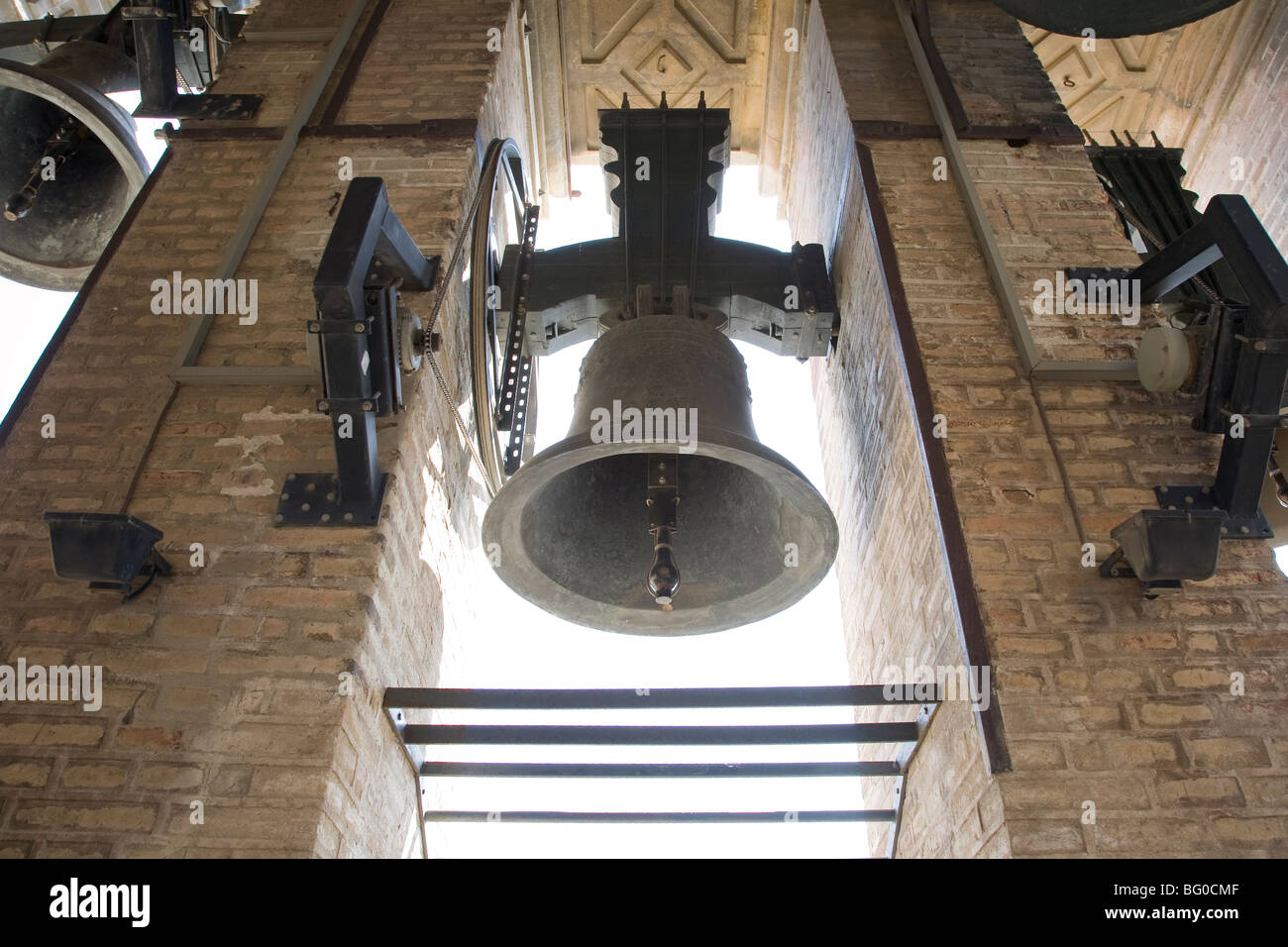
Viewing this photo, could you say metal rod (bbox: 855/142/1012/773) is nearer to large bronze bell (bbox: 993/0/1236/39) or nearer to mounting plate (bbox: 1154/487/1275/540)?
mounting plate (bbox: 1154/487/1275/540)

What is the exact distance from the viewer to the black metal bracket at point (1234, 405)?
2.85 meters

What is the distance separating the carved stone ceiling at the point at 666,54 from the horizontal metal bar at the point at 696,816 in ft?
15.9

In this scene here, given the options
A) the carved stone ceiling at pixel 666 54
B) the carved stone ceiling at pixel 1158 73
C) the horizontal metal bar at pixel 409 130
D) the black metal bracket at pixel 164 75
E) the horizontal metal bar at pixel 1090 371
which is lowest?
the horizontal metal bar at pixel 1090 371

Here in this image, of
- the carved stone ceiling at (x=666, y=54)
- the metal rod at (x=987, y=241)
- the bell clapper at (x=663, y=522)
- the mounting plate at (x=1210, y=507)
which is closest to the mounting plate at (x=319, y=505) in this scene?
→ the bell clapper at (x=663, y=522)

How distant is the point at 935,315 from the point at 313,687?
249 centimetres

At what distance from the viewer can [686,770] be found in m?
3.35

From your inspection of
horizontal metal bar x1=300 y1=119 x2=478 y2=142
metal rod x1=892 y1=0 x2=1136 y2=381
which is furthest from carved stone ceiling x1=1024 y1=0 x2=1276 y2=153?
horizontal metal bar x1=300 y1=119 x2=478 y2=142

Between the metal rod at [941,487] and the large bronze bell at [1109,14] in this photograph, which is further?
the large bronze bell at [1109,14]

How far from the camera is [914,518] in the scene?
12.0 feet

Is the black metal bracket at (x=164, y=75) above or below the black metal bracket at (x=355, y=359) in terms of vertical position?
above

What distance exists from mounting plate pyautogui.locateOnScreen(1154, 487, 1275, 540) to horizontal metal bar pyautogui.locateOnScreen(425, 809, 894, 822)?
1326 millimetres

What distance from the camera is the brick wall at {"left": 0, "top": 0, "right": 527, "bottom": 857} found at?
2.73m

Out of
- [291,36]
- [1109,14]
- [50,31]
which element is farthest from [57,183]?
[1109,14]

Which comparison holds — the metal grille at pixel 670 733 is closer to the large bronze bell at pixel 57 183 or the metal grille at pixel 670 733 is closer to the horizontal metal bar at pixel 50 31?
the large bronze bell at pixel 57 183
